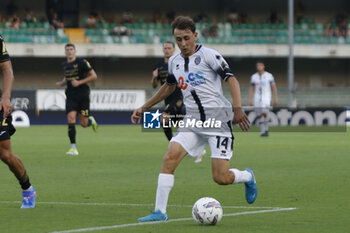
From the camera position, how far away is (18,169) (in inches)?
350

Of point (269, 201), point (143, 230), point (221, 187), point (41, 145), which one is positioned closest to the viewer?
point (143, 230)

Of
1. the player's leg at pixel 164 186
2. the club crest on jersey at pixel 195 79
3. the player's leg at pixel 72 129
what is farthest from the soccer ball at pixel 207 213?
the player's leg at pixel 72 129

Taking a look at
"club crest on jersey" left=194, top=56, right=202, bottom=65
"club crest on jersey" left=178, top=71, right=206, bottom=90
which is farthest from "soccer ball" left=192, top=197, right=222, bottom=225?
"club crest on jersey" left=194, top=56, right=202, bottom=65

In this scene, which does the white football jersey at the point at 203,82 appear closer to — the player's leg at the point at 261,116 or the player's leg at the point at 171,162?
the player's leg at the point at 171,162

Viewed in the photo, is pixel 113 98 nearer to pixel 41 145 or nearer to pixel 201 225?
pixel 41 145

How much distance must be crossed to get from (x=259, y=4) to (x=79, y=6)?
38.1ft

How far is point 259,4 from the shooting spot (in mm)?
51875

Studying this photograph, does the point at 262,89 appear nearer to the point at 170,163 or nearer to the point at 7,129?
the point at 7,129

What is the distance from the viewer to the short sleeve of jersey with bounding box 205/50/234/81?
8.12 metres

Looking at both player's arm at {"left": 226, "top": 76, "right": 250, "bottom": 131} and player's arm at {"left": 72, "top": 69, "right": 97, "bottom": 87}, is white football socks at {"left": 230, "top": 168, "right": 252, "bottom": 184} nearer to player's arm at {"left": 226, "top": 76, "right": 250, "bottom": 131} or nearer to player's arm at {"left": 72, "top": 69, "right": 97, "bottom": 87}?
player's arm at {"left": 226, "top": 76, "right": 250, "bottom": 131}

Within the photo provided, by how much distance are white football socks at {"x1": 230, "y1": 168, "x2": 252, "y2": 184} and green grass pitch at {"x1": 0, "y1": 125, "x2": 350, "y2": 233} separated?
0.38 meters

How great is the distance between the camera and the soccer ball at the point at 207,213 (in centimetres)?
782

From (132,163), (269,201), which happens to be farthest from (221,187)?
(132,163)

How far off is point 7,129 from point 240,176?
258cm
